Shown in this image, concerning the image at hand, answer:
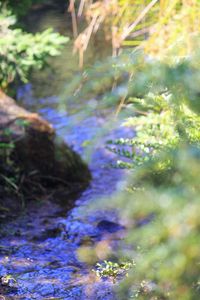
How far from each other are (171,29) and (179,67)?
8.17 ft

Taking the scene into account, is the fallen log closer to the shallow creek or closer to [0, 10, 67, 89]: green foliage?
the shallow creek

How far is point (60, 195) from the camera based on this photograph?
5.10 metres

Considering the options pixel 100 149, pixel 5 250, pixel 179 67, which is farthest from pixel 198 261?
pixel 100 149

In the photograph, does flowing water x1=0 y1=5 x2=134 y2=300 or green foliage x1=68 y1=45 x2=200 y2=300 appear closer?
green foliage x1=68 y1=45 x2=200 y2=300

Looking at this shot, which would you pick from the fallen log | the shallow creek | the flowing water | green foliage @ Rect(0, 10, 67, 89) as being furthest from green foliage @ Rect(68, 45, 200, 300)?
green foliage @ Rect(0, 10, 67, 89)

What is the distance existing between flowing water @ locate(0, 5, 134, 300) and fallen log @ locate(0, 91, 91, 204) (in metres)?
0.22

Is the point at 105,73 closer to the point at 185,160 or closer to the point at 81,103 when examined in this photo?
the point at 185,160

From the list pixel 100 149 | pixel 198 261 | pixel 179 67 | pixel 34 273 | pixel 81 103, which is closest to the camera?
pixel 198 261

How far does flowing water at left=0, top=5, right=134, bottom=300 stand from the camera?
2875mm

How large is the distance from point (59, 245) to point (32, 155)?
146 cm

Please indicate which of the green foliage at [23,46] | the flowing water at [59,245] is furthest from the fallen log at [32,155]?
the green foliage at [23,46]

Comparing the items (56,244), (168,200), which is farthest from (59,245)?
(168,200)

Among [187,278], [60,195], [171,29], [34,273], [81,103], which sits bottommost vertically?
[187,278]

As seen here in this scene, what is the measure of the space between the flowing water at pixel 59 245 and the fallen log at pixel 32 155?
0.22 meters
